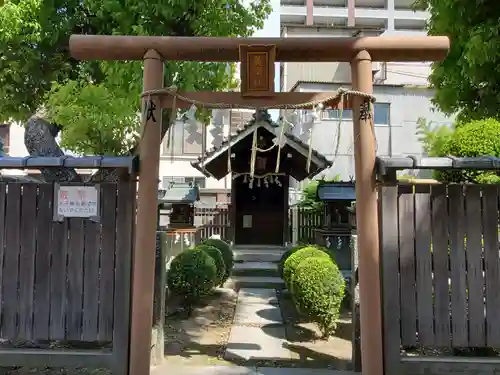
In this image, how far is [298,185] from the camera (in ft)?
83.9

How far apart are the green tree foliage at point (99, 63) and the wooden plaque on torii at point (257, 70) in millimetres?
2701

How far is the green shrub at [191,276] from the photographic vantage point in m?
8.07

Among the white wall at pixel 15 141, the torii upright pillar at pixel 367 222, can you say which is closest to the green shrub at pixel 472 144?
→ the torii upright pillar at pixel 367 222

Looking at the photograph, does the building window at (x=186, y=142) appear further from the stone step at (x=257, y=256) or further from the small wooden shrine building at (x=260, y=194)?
the stone step at (x=257, y=256)

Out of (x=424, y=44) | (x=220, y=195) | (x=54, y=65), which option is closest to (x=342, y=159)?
(x=220, y=195)

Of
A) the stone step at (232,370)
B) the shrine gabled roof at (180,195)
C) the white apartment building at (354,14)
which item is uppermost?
the white apartment building at (354,14)

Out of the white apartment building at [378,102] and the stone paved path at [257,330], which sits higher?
the white apartment building at [378,102]

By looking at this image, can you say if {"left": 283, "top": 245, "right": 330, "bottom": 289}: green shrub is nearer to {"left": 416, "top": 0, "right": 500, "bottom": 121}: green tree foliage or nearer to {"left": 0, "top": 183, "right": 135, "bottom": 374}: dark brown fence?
{"left": 0, "top": 183, "right": 135, "bottom": 374}: dark brown fence

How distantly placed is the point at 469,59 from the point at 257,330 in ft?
18.1

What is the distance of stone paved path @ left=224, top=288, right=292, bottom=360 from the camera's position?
648 centimetres

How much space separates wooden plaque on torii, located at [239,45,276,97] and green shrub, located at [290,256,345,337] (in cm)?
308

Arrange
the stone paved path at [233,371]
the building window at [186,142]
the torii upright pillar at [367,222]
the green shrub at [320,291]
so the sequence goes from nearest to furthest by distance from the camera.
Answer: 1. the torii upright pillar at [367,222]
2. the stone paved path at [233,371]
3. the green shrub at [320,291]
4. the building window at [186,142]

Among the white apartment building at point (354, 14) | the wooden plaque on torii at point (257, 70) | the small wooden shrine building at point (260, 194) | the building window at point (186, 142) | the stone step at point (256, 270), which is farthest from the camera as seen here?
the white apartment building at point (354, 14)

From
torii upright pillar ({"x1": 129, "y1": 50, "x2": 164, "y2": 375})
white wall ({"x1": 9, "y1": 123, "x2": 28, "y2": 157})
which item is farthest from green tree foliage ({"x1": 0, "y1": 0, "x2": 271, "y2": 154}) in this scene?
white wall ({"x1": 9, "y1": 123, "x2": 28, "y2": 157})
